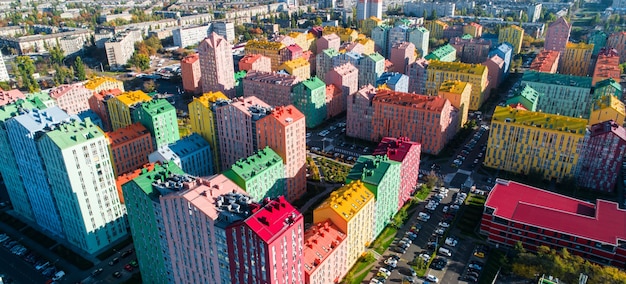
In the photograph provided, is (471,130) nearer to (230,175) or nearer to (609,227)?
(609,227)

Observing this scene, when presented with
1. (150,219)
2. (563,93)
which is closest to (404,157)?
(150,219)

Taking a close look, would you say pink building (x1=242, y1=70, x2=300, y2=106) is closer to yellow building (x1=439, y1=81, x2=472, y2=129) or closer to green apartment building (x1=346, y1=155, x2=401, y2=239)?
yellow building (x1=439, y1=81, x2=472, y2=129)

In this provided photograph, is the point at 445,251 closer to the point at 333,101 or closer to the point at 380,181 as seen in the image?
the point at 380,181

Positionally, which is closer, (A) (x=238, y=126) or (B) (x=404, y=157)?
(B) (x=404, y=157)

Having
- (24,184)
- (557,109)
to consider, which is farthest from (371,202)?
(557,109)

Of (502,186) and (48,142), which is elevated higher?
(48,142)

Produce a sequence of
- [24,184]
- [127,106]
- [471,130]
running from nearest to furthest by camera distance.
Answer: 1. [24,184]
2. [127,106]
3. [471,130]

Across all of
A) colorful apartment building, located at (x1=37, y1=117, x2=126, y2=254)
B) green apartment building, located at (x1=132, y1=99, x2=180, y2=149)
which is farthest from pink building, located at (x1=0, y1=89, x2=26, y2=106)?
colorful apartment building, located at (x1=37, y1=117, x2=126, y2=254)
